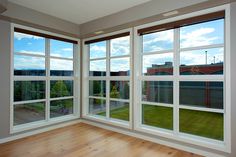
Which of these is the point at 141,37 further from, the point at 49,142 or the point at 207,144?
the point at 49,142

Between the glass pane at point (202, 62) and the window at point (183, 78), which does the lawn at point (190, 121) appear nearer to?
the window at point (183, 78)

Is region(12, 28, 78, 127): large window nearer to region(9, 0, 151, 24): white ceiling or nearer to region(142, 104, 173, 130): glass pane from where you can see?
region(9, 0, 151, 24): white ceiling

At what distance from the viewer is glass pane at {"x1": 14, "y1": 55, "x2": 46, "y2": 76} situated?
352 centimetres

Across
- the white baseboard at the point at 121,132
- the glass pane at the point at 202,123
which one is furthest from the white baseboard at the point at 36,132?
the glass pane at the point at 202,123

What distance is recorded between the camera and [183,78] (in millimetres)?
2984

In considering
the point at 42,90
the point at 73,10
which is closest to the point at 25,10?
the point at 73,10

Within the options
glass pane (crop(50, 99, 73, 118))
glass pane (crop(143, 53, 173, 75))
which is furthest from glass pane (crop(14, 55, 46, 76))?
glass pane (crop(143, 53, 173, 75))

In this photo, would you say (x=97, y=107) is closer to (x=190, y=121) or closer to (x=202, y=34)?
(x=190, y=121)

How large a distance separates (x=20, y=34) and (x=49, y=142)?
8.15 ft

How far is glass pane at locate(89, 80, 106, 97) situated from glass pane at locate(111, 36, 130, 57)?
0.90 metres

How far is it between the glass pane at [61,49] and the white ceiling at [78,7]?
0.74 metres

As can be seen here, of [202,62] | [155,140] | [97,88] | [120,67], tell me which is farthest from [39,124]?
[202,62]

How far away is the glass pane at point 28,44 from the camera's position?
11.6 feet

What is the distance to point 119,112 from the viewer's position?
160 inches
